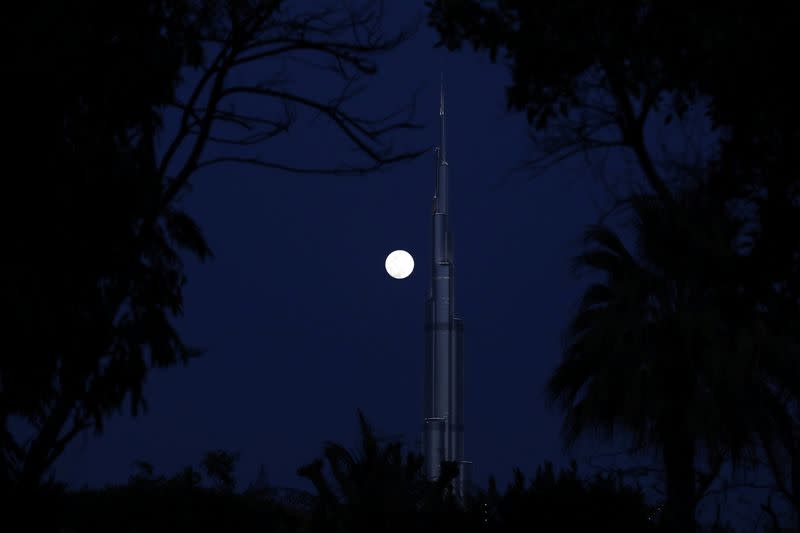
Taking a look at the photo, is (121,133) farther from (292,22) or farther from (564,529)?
(564,529)

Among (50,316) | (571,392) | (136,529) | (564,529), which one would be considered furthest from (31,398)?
(571,392)

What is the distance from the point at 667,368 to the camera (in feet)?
68.0

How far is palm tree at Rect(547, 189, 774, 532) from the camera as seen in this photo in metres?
19.9

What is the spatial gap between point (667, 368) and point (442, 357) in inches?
1547

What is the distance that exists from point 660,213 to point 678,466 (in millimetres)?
4873

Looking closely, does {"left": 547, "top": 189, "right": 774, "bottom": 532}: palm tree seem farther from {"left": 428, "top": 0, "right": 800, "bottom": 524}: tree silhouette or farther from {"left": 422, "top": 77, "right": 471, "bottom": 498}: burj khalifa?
{"left": 422, "top": 77, "right": 471, "bottom": 498}: burj khalifa

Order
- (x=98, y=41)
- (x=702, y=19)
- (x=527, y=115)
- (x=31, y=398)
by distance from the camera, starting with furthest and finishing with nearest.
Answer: (x=31, y=398)
(x=98, y=41)
(x=527, y=115)
(x=702, y=19)

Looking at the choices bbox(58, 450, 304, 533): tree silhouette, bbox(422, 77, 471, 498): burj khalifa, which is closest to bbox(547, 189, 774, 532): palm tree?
bbox(58, 450, 304, 533): tree silhouette

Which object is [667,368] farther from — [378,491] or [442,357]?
[442,357]

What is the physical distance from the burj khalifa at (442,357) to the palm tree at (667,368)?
3569 cm

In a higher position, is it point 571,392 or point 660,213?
point 660,213

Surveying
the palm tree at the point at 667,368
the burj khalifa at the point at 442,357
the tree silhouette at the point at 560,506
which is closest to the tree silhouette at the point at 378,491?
the tree silhouette at the point at 560,506

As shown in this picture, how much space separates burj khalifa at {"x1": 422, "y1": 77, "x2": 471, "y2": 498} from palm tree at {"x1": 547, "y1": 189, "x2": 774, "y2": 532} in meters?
35.7

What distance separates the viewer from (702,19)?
888 cm
